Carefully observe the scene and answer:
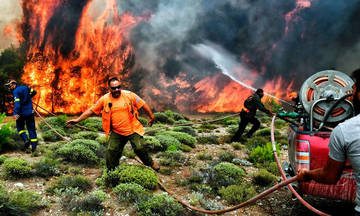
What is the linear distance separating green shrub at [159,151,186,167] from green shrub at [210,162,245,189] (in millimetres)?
1313

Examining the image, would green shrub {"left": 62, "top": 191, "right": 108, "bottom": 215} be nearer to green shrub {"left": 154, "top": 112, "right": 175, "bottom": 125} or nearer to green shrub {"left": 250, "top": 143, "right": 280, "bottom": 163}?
green shrub {"left": 250, "top": 143, "right": 280, "bottom": 163}

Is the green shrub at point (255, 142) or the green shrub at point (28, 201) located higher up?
the green shrub at point (28, 201)

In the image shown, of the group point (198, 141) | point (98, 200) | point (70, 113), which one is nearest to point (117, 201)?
point (98, 200)

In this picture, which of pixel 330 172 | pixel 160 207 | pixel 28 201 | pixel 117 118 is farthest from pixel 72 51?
pixel 330 172

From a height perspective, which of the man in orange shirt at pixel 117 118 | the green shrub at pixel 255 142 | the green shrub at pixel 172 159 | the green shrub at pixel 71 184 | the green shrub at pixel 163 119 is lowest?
the green shrub at pixel 163 119

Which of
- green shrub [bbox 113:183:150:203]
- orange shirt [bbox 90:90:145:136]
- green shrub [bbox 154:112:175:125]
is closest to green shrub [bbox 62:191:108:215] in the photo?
green shrub [bbox 113:183:150:203]

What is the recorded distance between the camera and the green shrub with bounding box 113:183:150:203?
4129mm

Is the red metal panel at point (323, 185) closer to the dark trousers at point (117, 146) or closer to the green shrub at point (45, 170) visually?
the dark trousers at point (117, 146)

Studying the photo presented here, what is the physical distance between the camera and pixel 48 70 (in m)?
27.7

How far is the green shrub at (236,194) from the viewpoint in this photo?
438 cm

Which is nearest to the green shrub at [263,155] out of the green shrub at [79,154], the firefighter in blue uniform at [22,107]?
the green shrub at [79,154]

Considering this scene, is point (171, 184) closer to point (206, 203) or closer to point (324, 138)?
point (206, 203)

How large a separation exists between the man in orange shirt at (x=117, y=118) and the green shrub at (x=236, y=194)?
6.03 feet

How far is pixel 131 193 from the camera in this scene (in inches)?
168
